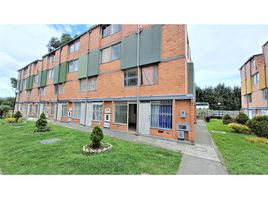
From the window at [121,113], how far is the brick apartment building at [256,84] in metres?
19.1

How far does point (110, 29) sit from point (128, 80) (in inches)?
231

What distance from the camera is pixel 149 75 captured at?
9242mm

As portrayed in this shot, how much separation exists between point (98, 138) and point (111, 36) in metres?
10.1

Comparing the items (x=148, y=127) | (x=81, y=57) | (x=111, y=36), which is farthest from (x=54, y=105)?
(x=148, y=127)

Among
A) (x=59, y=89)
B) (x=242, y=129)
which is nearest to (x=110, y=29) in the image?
(x=59, y=89)

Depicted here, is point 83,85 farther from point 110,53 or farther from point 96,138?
point 96,138

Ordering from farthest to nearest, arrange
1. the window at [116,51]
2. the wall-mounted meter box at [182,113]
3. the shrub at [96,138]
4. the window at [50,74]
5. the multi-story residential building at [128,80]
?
the window at [50,74] → the window at [116,51] → the multi-story residential building at [128,80] → the wall-mounted meter box at [182,113] → the shrub at [96,138]

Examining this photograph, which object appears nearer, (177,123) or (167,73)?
(177,123)

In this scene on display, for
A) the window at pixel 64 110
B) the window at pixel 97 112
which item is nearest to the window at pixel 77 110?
the window at pixel 64 110

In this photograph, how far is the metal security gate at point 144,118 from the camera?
886cm

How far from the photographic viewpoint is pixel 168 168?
13.5 feet

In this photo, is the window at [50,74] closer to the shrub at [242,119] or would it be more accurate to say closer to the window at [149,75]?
the window at [149,75]
